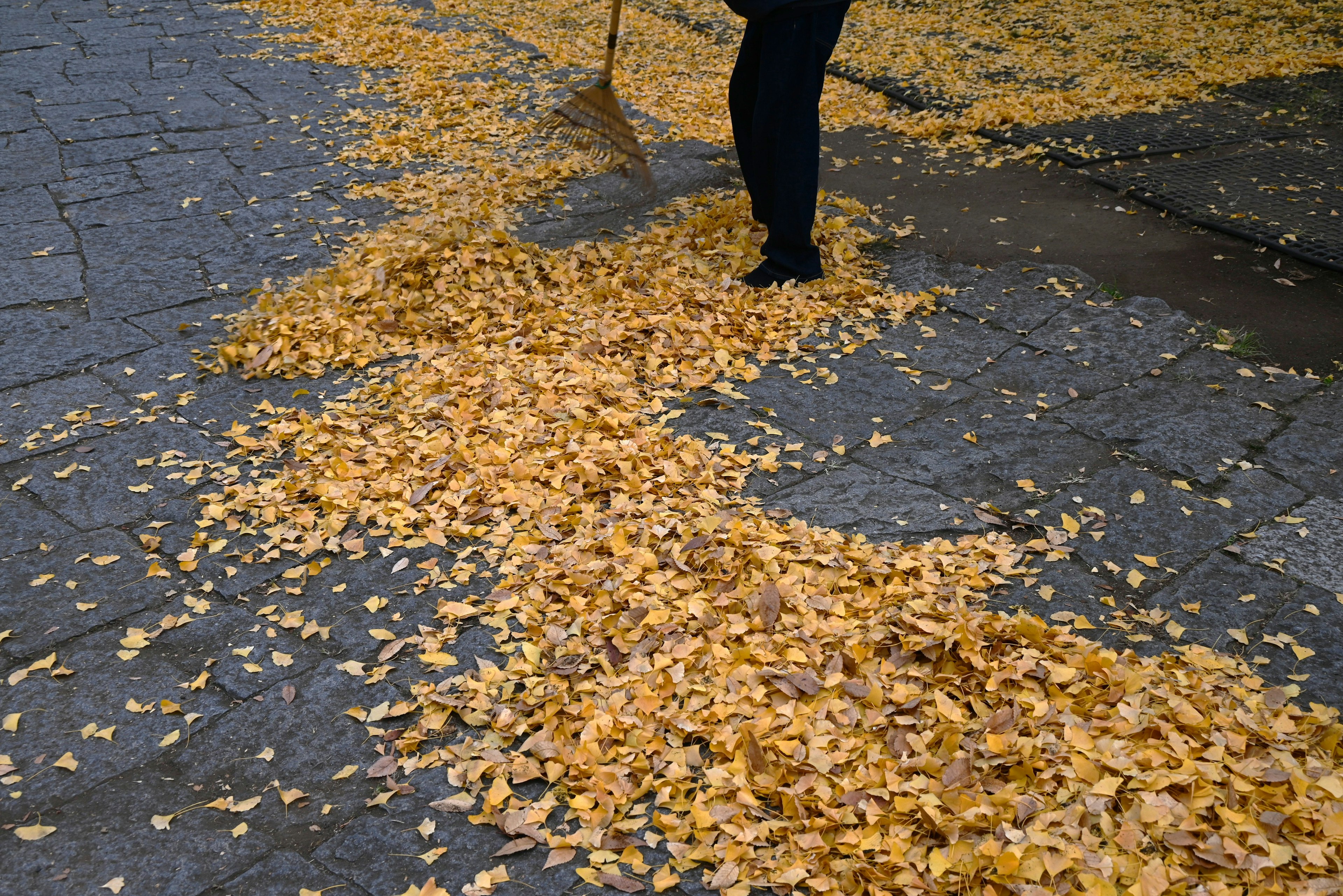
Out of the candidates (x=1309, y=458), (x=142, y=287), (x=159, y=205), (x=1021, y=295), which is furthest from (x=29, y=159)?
(x=1309, y=458)

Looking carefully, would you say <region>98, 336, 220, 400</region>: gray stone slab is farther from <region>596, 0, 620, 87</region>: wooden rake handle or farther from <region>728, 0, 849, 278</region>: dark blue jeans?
<region>728, 0, 849, 278</region>: dark blue jeans

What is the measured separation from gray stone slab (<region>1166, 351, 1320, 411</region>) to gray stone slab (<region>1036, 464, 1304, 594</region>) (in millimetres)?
514

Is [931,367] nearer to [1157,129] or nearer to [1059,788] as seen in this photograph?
[1059,788]

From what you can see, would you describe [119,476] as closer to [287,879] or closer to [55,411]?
[55,411]

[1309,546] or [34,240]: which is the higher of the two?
[1309,546]

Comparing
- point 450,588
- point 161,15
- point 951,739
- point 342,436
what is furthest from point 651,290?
point 161,15

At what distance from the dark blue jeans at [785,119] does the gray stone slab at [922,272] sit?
344 millimetres

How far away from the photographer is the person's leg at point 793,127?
12.3 feet

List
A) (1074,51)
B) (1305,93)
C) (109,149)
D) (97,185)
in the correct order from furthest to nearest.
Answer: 1. (1074,51)
2. (1305,93)
3. (109,149)
4. (97,185)

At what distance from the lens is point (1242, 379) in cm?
341

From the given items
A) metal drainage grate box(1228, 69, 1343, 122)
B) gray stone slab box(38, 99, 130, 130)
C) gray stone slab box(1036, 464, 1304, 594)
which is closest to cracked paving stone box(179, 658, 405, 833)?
gray stone slab box(1036, 464, 1304, 594)

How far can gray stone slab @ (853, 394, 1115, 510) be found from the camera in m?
2.92

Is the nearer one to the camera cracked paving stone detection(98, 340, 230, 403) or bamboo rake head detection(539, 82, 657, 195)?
cracked paving stone detection(98, 340, 230, 403)

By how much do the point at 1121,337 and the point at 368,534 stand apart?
9.13ft
